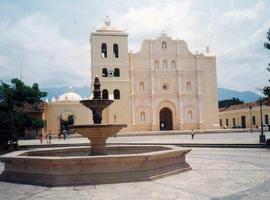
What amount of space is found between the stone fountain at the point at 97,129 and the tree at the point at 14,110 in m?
10.9

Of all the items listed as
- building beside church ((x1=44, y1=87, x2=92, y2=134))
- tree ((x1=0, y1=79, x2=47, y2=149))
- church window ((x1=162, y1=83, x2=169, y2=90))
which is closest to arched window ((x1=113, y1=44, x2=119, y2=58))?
church window ((x1=162, y1=83, x2=169, y2=90))

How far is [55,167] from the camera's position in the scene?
8.91 meters

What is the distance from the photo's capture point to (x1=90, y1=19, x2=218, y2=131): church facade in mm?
47625

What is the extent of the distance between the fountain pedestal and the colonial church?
35.3 m

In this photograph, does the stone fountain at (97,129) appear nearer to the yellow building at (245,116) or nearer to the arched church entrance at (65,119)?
the arched church entrance at (65,119)

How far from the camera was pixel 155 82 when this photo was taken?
165 ft

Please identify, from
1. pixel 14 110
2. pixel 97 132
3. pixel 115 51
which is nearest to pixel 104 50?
pixel 115 51

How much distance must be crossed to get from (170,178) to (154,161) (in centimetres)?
59

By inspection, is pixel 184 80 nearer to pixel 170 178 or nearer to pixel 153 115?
pixel 153 115

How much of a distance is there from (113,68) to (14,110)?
2502 cm

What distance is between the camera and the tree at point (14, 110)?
71.3ft

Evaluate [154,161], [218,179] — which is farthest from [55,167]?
[218,179]

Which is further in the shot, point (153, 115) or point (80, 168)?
point (153, 115)

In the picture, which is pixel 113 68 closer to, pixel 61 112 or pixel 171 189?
pixel 61 112
